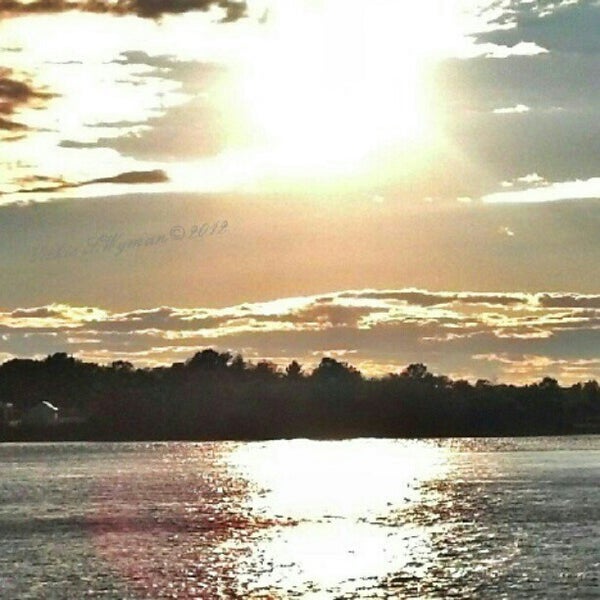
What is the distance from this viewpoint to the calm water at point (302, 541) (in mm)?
71812

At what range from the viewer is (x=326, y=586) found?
71.6 m

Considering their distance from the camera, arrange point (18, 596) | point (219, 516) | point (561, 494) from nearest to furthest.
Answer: point (18, 596), point (219, 516), point (561, 494)

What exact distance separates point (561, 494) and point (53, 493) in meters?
50.2

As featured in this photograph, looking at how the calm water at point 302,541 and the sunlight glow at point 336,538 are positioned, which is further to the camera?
the sunlight glow at point 336,538

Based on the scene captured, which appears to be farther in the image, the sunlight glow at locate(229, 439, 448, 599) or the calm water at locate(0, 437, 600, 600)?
the sunlight glow at locate(229, 439, 448, 599)

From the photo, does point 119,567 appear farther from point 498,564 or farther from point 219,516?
point 219,516

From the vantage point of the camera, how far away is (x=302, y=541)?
93.8 meters

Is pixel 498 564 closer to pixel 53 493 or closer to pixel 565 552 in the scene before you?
pixel 565 552

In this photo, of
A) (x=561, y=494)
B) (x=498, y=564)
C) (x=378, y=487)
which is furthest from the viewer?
(x=378, y=487)

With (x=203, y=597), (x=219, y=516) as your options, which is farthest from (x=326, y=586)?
(x=219, y=516)

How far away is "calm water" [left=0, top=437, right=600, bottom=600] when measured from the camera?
7181 centimetres

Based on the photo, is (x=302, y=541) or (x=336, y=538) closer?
(x=302, y=541)

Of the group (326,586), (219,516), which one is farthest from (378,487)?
(326,586)

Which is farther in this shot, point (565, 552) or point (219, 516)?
point (219, 516)
